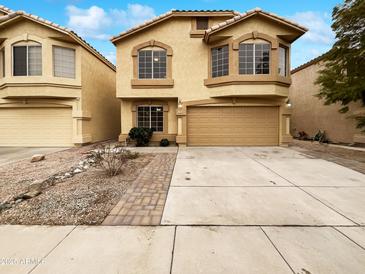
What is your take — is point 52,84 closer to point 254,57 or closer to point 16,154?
point 16,154

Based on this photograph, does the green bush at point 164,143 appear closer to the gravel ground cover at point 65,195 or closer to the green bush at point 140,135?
the green bush at point 140,135

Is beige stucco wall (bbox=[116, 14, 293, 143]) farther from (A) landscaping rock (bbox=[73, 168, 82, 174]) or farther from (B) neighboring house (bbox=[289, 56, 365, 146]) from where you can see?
(A) landscaping rock (bbox=[73, 168, 82, 174])

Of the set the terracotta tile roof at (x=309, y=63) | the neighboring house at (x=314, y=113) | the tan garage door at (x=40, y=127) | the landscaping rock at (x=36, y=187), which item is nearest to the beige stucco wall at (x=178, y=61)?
the tan garage door at (x=40, y=127)

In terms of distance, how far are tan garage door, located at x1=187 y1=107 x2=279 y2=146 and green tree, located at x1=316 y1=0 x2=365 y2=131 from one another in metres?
3.28

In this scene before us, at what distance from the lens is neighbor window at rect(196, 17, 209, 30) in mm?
12227

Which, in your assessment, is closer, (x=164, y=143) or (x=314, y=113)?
(x=164, y=143)

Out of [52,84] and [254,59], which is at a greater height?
[254,59]

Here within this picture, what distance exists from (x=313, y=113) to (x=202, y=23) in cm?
1135

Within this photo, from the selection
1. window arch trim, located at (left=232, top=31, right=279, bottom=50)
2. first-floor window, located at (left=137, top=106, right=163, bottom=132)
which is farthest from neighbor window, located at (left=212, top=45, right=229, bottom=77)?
first-floor window, located at (left=137, top=106, right=163, bottom=132)

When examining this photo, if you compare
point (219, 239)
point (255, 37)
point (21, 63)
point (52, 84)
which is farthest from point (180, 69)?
point (219, 239)

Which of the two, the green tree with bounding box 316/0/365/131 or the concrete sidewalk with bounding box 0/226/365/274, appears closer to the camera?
the concrete sidewalk with bounding box 0/226/365/274

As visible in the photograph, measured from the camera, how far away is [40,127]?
39.7 ft

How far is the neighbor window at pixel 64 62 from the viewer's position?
11.4m

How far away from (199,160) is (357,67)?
26.6ft
